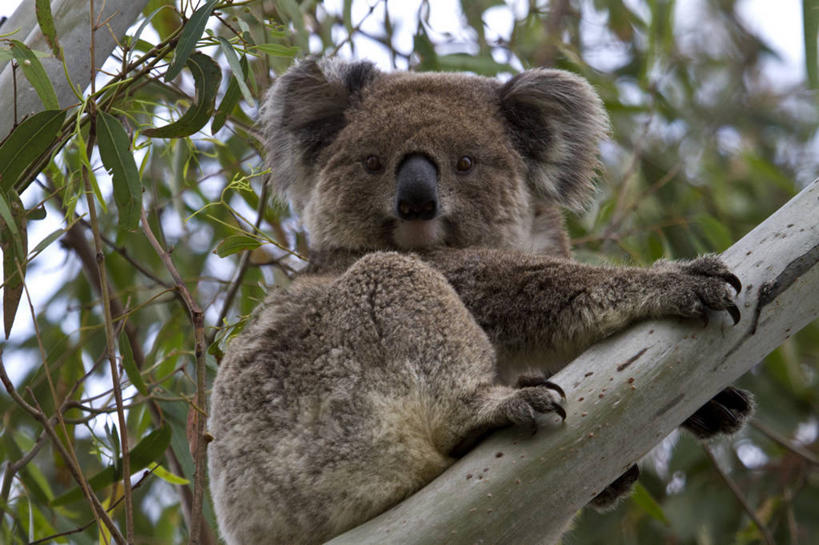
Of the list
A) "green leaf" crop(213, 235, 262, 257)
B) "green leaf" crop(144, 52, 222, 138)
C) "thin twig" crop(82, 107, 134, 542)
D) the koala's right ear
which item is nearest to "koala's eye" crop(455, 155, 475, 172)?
the koala's right ear

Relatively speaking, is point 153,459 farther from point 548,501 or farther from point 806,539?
point 806,539

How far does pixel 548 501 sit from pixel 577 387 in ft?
0.76

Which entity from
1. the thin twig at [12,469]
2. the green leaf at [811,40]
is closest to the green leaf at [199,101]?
the thin twig at [12,469]

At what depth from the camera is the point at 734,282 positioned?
1944 mm

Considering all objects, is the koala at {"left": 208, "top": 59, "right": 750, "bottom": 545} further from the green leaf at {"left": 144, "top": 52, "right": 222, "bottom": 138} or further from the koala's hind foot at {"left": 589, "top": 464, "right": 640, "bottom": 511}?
the green leaf at {"left": 144, "top": 52, "right": 222, "bottom": 138}

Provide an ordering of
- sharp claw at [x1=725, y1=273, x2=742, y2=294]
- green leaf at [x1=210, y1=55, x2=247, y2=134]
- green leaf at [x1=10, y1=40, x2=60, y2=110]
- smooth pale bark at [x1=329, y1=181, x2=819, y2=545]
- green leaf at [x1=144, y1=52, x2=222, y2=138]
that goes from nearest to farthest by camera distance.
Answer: smooth pale bark at [x1=329, y1=181, x2=819, y2=545]
sharp claw at [x1=725, y1=273, x2=742, y2=294]
green leaf at [x1=10, y1=40, x2=60, y2=110]
green leaf at [x1=144, y1=52, x2=222, y2=138]
green leaf at [x1=210, y1=55, x2=247, y2=134]

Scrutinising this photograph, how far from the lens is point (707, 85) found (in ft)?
19.7

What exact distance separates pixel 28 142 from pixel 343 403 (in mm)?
927

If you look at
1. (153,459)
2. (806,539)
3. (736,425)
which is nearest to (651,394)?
(736,425)

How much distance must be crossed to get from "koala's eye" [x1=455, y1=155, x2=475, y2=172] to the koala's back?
0.50 meters

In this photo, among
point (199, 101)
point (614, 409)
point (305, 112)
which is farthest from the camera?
point (305, 112)

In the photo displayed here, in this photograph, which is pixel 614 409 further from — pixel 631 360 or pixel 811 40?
pixel 811 40

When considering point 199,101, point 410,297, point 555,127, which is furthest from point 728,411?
point 199,101

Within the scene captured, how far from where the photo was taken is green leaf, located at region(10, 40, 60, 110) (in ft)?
6.81
